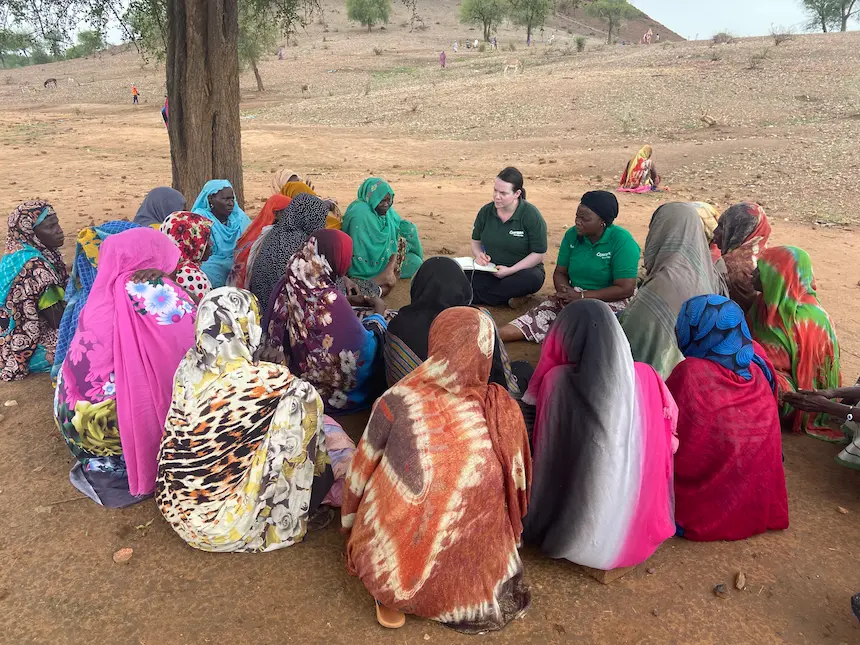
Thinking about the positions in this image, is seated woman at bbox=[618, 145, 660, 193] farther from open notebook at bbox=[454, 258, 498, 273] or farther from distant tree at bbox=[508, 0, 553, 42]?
open notebook at bbox=[454, 258, 498, 273]

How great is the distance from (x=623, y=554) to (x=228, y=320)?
79.3 inches

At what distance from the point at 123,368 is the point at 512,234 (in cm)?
356

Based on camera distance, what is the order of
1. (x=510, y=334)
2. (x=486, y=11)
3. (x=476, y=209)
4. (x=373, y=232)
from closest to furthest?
(x=510, y=334) → (x=373, y=232) → (x=476, y=209) → (x=486, y=11)

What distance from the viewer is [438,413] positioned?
2.35 metres

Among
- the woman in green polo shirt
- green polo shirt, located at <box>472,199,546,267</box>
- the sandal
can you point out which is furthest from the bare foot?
the sandal

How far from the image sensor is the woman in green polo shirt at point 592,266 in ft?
15.3

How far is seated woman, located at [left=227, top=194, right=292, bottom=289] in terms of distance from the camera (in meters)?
5.15

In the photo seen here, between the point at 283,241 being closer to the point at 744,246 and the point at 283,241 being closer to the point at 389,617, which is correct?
the point at 389,617

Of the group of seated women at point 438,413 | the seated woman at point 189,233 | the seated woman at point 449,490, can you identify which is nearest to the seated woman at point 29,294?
the group of seated women at point 438,413

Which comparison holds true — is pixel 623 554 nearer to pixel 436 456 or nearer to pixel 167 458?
pixel 436 456

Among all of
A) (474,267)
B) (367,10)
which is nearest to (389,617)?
(474,267)

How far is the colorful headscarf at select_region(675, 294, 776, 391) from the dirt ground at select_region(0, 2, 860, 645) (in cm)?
Result: 92

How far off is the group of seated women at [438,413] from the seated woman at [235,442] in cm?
1

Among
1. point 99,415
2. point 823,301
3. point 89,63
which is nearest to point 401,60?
point 89,63
